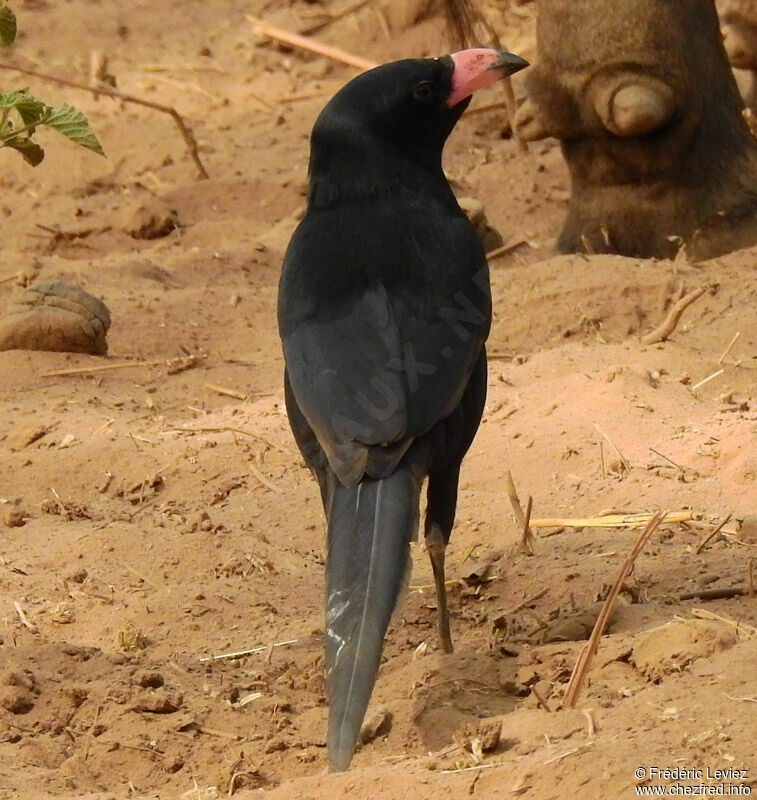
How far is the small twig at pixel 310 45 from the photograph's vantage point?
9445 mm

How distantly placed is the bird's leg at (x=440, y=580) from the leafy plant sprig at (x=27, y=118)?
1421 millimetres

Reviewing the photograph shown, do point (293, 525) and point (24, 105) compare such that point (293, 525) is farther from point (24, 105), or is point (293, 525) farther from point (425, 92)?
point (24, 105)

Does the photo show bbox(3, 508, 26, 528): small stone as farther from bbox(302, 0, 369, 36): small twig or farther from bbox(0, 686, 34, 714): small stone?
bbox(302, 0, 369, 36): small twig

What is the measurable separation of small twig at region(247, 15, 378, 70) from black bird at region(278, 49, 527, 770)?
5.48 m

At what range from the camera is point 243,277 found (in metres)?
6.82

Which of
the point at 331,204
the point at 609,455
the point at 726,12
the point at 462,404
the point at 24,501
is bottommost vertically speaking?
the point at 24,501

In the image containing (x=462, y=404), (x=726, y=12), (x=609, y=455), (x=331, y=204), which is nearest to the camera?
(x=462, y=404)

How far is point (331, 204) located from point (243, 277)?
118 inches

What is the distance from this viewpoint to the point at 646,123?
20.3ft

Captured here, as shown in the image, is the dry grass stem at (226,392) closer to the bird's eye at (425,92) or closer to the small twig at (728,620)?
the bird's eye at (425,92)

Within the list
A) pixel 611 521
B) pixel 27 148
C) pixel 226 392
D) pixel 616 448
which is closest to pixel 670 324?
pixel 616 448

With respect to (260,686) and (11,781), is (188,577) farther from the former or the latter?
(11,781)

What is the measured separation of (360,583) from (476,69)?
160 cm

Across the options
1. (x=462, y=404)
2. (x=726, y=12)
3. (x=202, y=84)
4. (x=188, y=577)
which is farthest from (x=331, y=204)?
(x=202, y=84)
